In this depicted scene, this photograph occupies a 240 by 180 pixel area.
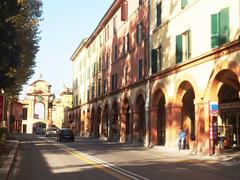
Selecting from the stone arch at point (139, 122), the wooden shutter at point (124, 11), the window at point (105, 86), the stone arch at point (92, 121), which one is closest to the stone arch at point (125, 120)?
the stone arch at point (139, 122)

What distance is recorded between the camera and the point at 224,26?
85.0 feet

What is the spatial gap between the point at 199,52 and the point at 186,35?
2945 millimetres

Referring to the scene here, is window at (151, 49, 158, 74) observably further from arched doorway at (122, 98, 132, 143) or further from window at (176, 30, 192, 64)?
arched doorway at (122, 98, 132, 143)

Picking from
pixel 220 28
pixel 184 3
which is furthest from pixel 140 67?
pixel 220 28

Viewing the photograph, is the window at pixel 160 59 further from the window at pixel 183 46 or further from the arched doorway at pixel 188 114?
the window at pixel 183 46

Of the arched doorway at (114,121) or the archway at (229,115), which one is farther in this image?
the arched doorway at (114,121)

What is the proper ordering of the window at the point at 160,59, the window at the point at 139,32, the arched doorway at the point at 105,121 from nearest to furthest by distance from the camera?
1. the window at the point at 160,59
2. the window at the point at 139,32
3. the arched doorway at the point at 105,121

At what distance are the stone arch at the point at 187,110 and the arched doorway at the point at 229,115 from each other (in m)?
2.34

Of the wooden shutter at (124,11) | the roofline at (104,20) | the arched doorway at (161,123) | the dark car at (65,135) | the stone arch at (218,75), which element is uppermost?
the roofline at (104,20)

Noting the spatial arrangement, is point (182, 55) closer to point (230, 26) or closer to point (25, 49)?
point (230, 26)

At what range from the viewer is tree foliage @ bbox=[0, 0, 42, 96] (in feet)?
68.7

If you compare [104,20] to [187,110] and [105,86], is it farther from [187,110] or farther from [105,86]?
[187,110]

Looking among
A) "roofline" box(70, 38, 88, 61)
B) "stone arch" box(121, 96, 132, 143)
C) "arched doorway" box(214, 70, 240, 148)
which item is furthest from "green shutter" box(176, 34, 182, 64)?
"roofline" box(70, 38, 88, 61)

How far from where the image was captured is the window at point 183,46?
3134cm
